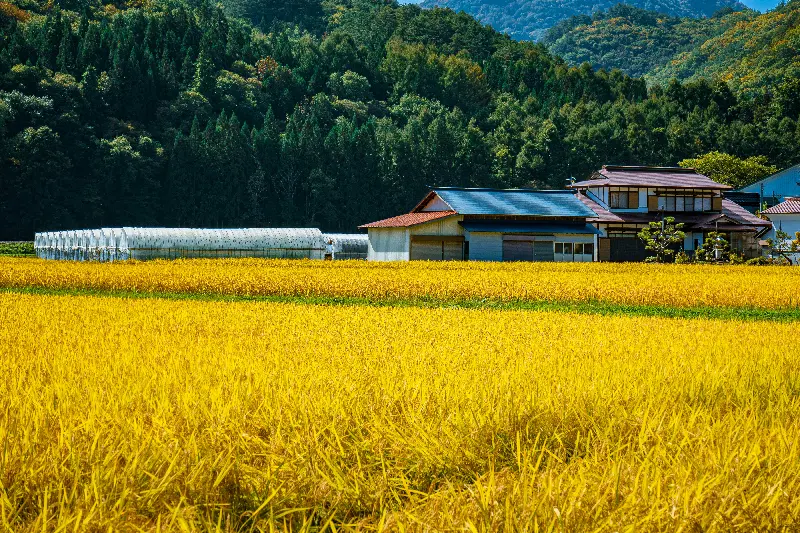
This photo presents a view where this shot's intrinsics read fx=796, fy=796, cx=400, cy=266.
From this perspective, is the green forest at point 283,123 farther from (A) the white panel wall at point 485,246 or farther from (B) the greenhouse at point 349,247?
(A) the white panel wall at point 485,246

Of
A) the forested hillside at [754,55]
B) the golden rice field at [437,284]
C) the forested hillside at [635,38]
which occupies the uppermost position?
the forested hillside at [635,38]

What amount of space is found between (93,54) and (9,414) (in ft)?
253

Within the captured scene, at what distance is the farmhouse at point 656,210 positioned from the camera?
1858 inches

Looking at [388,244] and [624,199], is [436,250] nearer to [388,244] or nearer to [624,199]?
[388,244]

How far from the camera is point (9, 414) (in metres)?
4.23

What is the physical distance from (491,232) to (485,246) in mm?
846

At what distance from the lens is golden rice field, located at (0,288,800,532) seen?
3.17 metres

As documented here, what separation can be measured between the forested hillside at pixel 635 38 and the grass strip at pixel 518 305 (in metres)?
159

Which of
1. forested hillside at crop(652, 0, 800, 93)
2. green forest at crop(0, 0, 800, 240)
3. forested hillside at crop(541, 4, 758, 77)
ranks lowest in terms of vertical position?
green forest at crop(0, 0, 800, 240)

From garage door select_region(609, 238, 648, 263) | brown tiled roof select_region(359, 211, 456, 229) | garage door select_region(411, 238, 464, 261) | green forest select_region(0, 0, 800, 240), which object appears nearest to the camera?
brown tiled roof select_region(359, 211, 456, 229)

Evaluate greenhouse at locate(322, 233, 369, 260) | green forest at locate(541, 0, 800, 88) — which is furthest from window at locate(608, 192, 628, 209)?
green forest at locate(541, 0, 800, 88)

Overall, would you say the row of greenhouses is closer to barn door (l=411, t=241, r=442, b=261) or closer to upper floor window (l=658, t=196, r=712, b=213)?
barn door (l=411, t=241, r=442, b=261)

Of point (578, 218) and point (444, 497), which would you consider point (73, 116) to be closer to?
point (578, 218)

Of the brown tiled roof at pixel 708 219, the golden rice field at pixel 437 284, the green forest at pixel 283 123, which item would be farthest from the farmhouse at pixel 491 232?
the green forest at pixel 283 123
